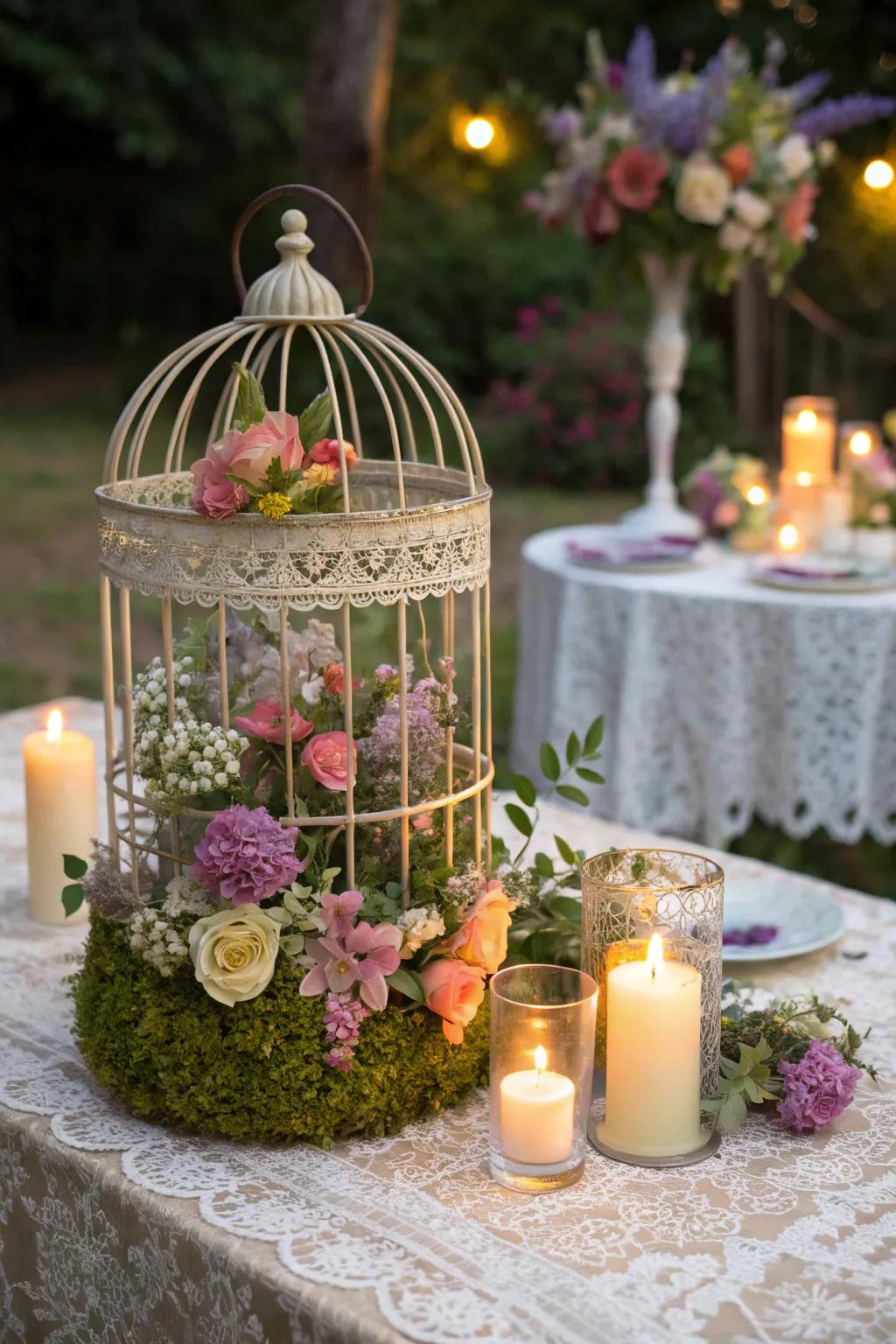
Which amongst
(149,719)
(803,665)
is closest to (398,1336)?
(149,719)

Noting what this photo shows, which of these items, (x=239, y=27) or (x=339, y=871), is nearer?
(x=339, y=871)

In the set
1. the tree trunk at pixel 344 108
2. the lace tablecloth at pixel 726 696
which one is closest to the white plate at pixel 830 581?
the lace tablecloth at pixel 726 696

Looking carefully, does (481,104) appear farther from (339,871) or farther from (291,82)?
(339,871)

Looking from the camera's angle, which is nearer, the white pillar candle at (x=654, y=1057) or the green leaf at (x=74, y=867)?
the white pillar candle at (x=654, y=1057)

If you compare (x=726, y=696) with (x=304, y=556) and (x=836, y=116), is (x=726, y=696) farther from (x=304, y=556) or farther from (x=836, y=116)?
(x=304, y=556)

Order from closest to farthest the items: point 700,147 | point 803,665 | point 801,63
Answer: point 803,665 < point 700,147 < point 801,63

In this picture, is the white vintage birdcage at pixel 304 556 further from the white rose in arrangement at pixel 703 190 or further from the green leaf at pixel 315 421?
the white rose in arrangement at pixel 703 190

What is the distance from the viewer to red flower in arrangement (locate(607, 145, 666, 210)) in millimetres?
3990

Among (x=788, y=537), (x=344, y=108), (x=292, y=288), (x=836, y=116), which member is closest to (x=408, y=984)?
(x=292, y=288)

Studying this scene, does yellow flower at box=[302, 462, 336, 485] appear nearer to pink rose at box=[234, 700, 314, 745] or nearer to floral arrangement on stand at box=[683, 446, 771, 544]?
pink rose at box=[234, 700, 314, 745]

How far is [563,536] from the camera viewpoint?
4.46 m

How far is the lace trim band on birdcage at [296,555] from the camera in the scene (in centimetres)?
139

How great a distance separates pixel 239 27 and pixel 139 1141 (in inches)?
531

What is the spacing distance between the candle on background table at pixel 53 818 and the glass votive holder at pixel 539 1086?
827 mm
